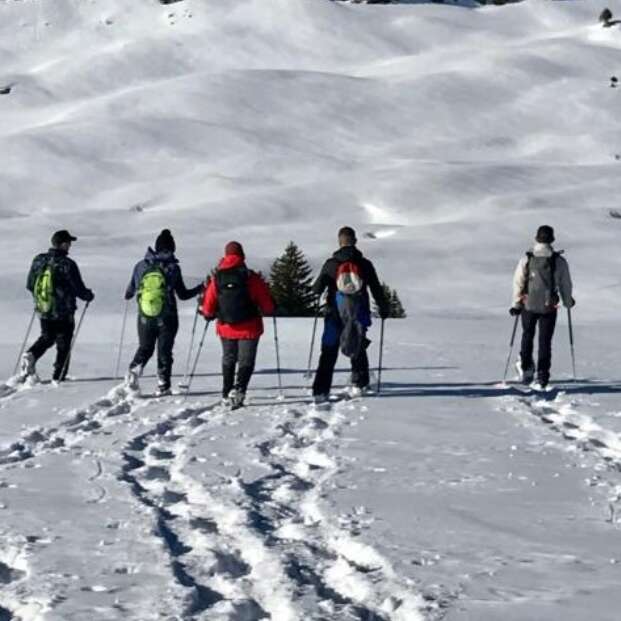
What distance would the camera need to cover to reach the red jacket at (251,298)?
1305cm

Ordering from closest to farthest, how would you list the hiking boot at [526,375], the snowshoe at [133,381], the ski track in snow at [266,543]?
the ski track in snow at [266,543], the snowshoe at [133,381], the hiking boot at [526,375]

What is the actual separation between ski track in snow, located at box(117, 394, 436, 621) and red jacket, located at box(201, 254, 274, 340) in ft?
9.01

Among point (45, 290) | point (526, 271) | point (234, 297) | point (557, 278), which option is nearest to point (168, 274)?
point (234, 297)

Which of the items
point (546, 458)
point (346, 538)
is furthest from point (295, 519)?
point (546, 458)

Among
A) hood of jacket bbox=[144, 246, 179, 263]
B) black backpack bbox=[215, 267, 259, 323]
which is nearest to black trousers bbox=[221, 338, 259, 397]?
black backpack bbox=[215, 267, 259, 323]

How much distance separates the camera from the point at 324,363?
13.6m

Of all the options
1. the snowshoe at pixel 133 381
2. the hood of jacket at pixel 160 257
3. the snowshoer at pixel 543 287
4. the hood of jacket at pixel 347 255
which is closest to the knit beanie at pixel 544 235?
the snowshoer at pixel 543 287

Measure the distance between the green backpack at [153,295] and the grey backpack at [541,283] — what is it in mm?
3629

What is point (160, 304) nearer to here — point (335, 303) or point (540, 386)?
point (335, 303)

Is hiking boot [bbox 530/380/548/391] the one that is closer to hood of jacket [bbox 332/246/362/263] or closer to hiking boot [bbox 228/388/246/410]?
hood of jacket [bbox 332/246/362/263]

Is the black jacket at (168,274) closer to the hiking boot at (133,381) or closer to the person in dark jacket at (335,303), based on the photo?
the hiking boot at (133,381)

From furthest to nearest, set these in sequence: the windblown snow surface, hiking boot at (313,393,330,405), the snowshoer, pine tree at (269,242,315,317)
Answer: pine tree at (269,242,315,317)
the snowshoer
hiking boot at (313,393,330,405)
the windblown snow surface

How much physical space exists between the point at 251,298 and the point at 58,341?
3052mm

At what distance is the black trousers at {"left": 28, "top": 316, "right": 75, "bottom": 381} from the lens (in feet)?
49.9
